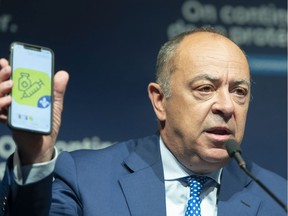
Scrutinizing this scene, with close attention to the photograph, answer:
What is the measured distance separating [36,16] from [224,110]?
35.5 inches

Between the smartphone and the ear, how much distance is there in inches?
28.0

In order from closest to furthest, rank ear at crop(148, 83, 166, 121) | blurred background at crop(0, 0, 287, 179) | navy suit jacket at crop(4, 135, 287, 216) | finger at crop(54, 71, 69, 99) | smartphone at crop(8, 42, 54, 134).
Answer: smartphone at crop(8, 42, 54, 134), finger at crop(54, 71, 69, 99), navy suit jacket at crop(4, 135, 287, 216), ear at crop(148, 83, 166, 121), blurred background at crop(0, 0, 287, 179)

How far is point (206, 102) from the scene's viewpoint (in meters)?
2.08

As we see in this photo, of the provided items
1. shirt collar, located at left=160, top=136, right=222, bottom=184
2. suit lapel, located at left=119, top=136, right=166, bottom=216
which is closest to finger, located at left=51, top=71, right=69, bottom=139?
suit lapel, located at left=119, top=136, right=166, bottom=216

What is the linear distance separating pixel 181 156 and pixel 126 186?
0.20 metres

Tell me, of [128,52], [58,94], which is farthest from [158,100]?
[58,94]

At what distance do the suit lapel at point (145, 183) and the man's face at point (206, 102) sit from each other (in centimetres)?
8

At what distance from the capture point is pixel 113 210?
2008 mm

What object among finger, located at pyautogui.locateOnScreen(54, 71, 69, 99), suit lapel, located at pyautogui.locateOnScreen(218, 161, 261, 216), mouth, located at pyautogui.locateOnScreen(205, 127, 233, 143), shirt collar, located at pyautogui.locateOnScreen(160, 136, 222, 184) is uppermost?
finger, located at pyautogui.locateOnScreen(54, 71, 69, 99)

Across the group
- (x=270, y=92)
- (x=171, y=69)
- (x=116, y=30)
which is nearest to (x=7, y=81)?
(x=171, y=69)

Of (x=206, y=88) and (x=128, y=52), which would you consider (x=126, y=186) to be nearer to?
(x=206, y=88)

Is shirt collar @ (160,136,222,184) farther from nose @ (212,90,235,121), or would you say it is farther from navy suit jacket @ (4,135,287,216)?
nose @ (212,90,235,121)

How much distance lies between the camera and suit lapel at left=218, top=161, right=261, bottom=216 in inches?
82.4

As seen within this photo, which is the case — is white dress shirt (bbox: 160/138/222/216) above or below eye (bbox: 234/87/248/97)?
below
